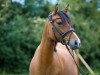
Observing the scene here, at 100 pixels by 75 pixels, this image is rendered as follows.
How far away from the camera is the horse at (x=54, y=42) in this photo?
8.08 meters

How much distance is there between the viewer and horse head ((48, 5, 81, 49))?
26.4 ft

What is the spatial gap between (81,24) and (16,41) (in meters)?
3.48

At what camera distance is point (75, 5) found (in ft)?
68.6

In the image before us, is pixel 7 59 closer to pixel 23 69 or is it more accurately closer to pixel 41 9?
pixel 23 69

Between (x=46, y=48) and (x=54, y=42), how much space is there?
178mm

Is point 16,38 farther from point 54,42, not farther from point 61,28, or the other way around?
point 61,28

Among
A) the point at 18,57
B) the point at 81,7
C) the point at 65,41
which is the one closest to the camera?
the point at 65,41

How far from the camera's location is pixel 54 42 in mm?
8406

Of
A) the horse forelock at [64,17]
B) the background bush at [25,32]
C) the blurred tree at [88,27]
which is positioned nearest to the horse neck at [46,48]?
the horse forelock at [64,17]

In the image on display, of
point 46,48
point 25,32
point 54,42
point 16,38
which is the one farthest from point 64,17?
point 25,32

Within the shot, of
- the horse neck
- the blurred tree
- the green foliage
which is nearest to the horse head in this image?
the horse neck

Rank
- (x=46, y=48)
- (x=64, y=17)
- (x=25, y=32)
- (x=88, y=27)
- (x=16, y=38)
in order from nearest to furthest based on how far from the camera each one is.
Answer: (x=64, y=17)
(x=46, y=48)
(x=16, y=38)
(x=25, y=32)
(x=88, y=27)

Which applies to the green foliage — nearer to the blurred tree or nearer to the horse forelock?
the blurred tree

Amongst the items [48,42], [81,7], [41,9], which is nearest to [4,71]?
[41,9]
